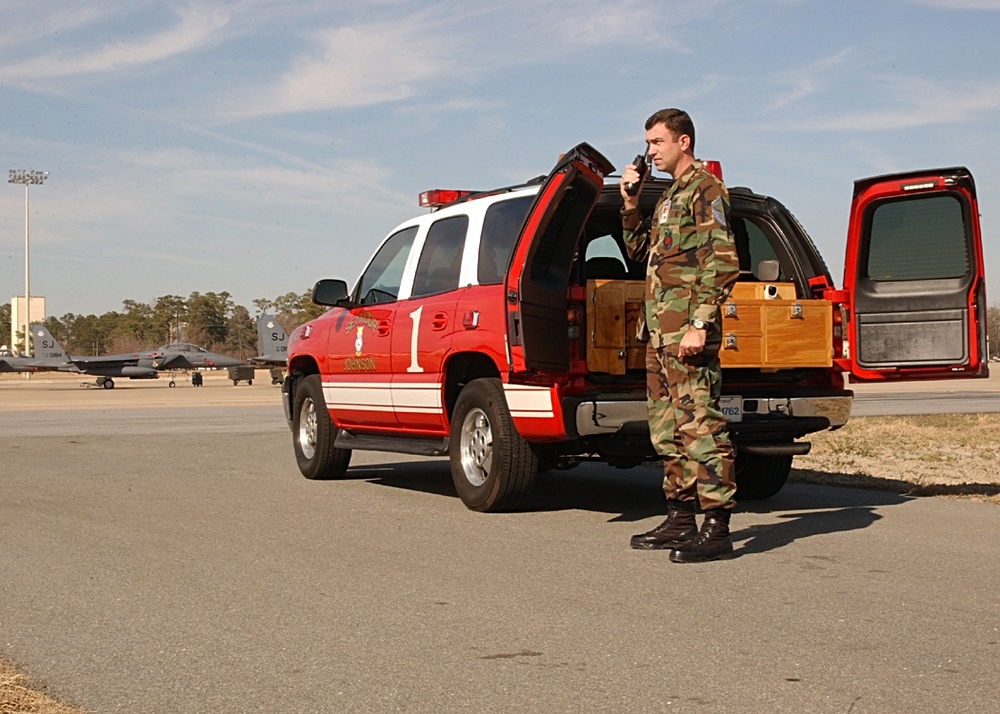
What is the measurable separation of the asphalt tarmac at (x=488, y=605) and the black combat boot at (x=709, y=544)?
0.09 meters

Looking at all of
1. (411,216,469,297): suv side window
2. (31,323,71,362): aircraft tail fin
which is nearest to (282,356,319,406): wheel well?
(411,216,469,297): suv side window

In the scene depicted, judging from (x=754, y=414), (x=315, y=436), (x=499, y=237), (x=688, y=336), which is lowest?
(x=315, y=436)

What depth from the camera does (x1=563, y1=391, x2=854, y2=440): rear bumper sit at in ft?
24.9

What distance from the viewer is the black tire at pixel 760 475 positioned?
9.41 m

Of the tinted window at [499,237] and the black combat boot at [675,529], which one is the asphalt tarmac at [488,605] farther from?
the tinted window at [499,237]

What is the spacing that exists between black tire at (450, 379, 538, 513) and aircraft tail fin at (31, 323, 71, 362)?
70.1 m

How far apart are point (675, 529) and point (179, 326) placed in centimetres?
15483

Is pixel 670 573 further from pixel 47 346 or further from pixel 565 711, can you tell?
pixel 47 346

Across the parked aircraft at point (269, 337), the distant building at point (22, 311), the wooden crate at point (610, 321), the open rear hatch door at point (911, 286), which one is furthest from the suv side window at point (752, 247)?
the distant building at point (22, 311)

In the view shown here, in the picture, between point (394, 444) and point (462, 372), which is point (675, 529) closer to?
point (462, 372)

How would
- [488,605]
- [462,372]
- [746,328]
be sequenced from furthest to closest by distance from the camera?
1. [462,372]
2. [746,328]
3. [488,605]

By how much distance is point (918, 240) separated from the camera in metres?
8.75

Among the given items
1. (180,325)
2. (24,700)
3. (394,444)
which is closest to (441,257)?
(394,444)

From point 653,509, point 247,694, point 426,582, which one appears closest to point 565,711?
point 247,694
